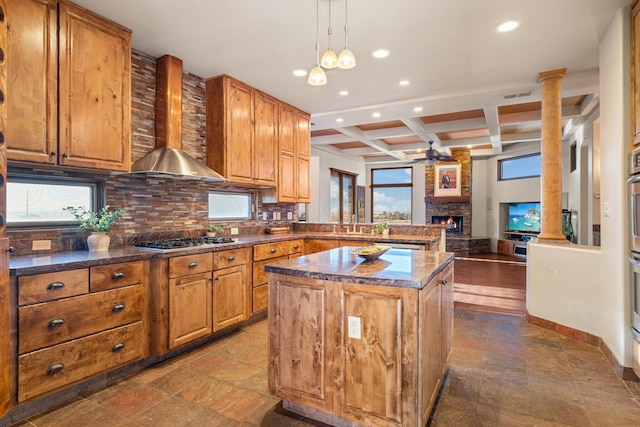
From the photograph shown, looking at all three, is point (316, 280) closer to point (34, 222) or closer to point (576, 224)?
point (34, 222)

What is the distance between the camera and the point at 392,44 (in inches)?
119

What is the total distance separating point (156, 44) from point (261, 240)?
2.10m

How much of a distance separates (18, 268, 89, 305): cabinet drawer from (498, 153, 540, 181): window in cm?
953

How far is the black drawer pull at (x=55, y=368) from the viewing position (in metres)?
2.04

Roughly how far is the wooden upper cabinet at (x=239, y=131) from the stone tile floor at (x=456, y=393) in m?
1.91

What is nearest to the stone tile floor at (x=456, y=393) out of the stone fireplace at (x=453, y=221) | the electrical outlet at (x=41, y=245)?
the electrical outlet at (x=41, y=245)

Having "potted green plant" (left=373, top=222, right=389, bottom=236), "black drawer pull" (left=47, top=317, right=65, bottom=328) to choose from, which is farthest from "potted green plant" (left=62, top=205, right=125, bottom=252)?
"potted green plant" (left=373, top=222, right=389, bottom=236)

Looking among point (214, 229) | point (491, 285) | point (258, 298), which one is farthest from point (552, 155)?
point (214, 229)

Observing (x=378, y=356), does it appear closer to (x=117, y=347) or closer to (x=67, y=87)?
(x=117, y=347)

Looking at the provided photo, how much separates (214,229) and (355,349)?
245 centimetres

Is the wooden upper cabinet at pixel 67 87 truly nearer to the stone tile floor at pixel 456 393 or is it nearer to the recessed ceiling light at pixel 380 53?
the stone tile floor at pixel 456 393

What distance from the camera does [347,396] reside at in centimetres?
182

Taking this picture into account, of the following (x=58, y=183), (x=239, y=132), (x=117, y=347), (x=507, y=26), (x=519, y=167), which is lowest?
(x=117, y=347)

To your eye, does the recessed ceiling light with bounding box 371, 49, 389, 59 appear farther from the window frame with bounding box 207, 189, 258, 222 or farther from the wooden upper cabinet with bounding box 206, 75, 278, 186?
the window frame with bounding box 207, 189, 258, 222
